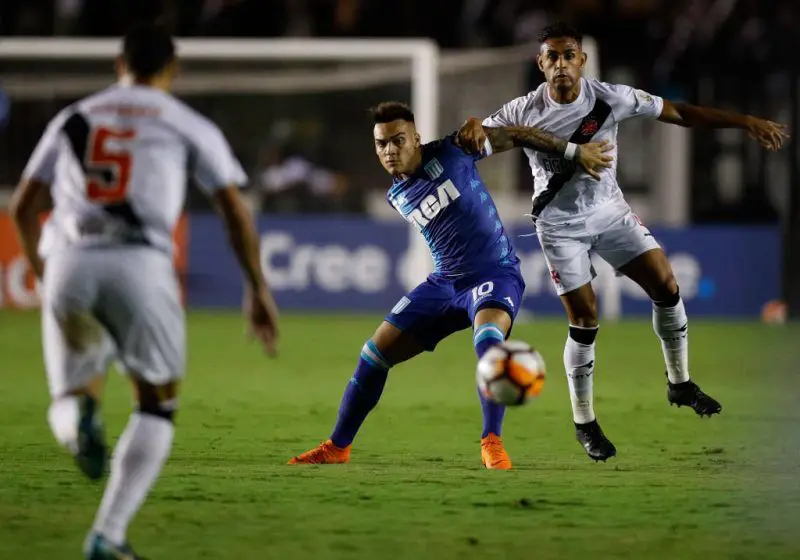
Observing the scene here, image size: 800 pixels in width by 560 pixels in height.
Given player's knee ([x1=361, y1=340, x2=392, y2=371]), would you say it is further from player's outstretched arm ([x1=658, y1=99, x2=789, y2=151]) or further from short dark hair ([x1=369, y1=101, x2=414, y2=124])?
player's outstretched arm ([x1=658, y1=99, x2=789, y2=151])

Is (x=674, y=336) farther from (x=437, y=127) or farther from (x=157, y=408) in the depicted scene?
(x=437, y=127)

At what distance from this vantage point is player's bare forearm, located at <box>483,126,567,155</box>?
816 centimetres

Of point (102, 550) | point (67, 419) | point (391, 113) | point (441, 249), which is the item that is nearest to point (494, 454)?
point (441, 249)

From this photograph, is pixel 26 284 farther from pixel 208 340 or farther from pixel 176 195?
pixel 176 195

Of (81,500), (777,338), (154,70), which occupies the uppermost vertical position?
(154,70)

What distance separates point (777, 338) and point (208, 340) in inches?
254

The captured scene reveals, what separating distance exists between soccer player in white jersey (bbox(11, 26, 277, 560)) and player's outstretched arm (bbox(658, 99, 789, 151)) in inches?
156

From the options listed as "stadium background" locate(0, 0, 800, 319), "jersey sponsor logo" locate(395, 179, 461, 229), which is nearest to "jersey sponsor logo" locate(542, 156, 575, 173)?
"jersey sponsor logo" locate(395, 179, 461, 229)

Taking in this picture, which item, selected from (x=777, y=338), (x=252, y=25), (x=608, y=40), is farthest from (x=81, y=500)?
(x=608, y=40)

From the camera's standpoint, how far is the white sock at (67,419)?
535cm

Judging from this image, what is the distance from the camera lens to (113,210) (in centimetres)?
524

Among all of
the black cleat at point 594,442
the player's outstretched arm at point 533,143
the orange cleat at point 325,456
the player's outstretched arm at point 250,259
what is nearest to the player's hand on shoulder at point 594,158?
the player's outstretched arm at point 533,143

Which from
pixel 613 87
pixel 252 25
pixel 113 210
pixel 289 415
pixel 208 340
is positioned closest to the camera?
pixel 113 210

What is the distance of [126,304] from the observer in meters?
5.18
